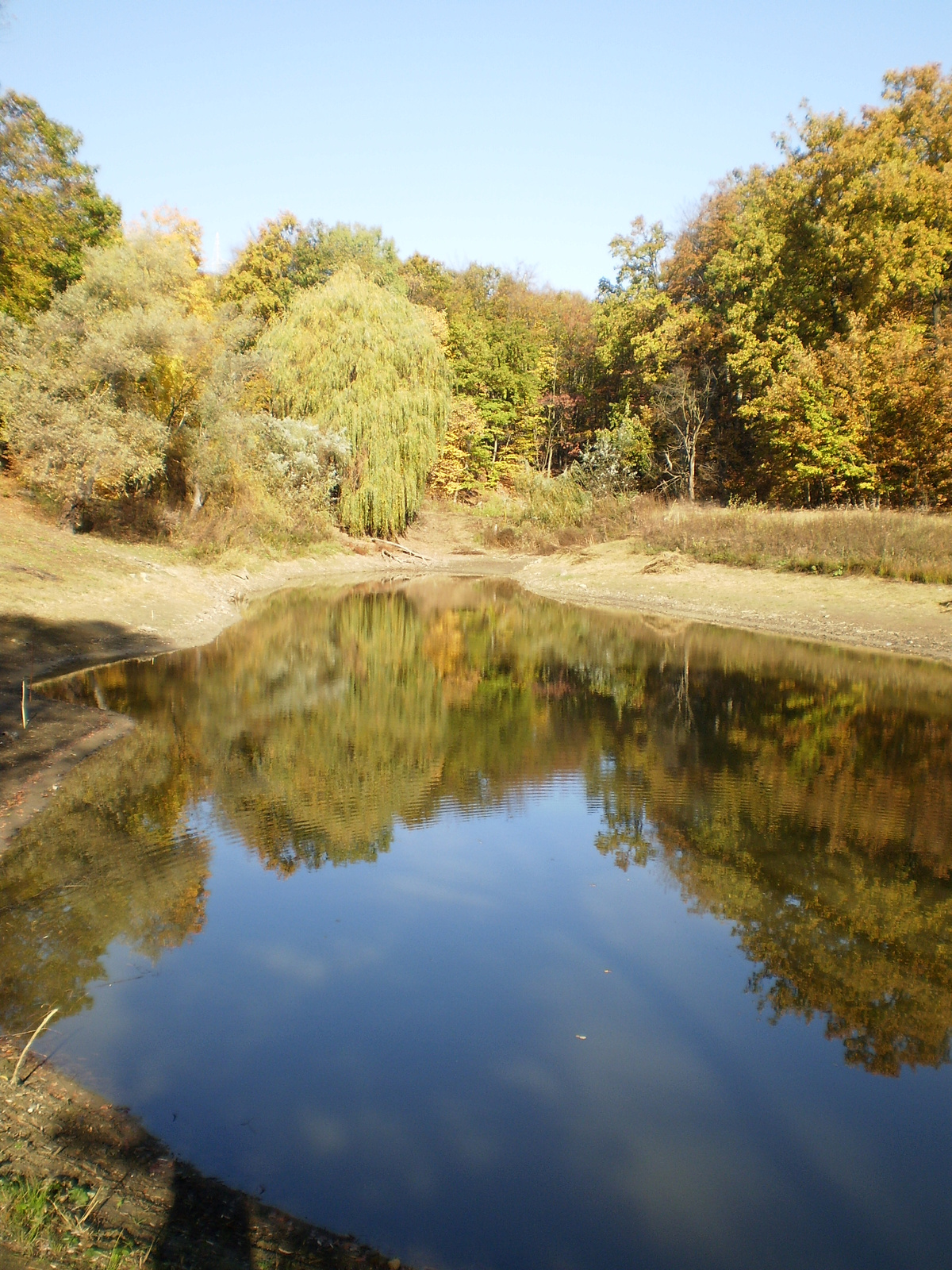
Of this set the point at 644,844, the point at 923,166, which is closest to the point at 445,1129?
the point at 644,844

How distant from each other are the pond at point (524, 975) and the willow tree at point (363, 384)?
2530cm

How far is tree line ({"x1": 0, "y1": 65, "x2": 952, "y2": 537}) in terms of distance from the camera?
25578mm

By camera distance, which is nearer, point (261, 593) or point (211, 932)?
point (211, 932)

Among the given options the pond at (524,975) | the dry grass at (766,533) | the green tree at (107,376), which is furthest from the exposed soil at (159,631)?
the green tree at (107,376)

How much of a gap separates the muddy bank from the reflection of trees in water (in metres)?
1.46

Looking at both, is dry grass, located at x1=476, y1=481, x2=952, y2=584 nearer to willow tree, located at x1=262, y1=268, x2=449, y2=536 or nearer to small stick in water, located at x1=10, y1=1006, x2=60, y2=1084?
willow tree, located at x1=262, y1=268, x2=449, y2=536

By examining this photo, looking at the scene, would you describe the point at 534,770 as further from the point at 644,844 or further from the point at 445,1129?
the point at 445,1129

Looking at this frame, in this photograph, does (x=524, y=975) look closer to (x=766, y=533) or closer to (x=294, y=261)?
(x=766, y=533)

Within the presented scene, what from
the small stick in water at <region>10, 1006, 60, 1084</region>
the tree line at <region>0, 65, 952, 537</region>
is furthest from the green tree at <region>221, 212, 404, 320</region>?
the small stick in water at <region>10, 1006, 60, 1084</region>

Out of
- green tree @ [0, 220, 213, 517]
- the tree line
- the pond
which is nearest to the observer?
the pond

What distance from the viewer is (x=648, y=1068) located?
5152 millimetres

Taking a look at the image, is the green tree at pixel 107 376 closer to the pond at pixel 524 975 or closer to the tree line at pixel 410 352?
the tree line at pixel 410 352

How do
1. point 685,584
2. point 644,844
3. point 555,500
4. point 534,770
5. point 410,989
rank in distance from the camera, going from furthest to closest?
point 555,500
point 685,584
point 534,770
point 644,844
point 410,989

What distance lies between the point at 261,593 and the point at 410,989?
24.2m
